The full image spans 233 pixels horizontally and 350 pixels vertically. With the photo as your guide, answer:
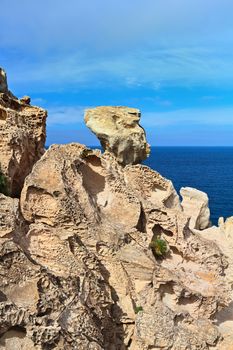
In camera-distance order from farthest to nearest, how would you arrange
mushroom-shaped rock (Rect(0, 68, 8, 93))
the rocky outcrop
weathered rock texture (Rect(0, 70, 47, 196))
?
the rocky outcrop
mushroom-shaped rock (Rect(0, 68, 8, 93))
weathered rock texture (Rect(0, 70, 47, 196))

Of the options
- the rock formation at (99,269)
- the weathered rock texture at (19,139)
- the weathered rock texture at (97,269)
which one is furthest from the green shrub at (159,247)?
the weathered rock texture at (19,139)

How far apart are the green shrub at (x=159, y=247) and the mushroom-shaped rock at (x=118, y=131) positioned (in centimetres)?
1468

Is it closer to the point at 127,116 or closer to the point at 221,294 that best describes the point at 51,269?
the point at 221,294

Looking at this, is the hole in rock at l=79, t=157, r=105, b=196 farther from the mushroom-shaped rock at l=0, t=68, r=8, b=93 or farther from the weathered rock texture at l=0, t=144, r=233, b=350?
the mushroom-shaped rock at l=0, t=68, r=8, b=93

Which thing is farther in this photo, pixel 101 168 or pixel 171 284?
pixel 101 168

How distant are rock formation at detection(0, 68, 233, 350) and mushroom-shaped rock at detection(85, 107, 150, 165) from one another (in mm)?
11986

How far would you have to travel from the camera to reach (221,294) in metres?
17.5

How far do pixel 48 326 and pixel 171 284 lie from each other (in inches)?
263

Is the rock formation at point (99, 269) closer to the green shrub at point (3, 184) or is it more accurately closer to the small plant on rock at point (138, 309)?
the small plant on rock at point (138, 309)

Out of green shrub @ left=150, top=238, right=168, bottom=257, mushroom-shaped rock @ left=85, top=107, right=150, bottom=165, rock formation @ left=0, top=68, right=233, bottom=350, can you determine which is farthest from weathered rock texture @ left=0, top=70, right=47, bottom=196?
mushroom-shaped rock @ left=85, top=107, right=150, bottom=165

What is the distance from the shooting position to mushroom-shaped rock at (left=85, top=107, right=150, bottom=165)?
3216 cm

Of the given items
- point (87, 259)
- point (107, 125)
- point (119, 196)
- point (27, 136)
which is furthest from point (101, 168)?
point (107, 125)

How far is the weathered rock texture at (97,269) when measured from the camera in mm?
11336

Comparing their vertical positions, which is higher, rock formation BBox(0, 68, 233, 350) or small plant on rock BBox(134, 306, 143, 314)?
rock formation BBox(0, 68, 233, 350)
